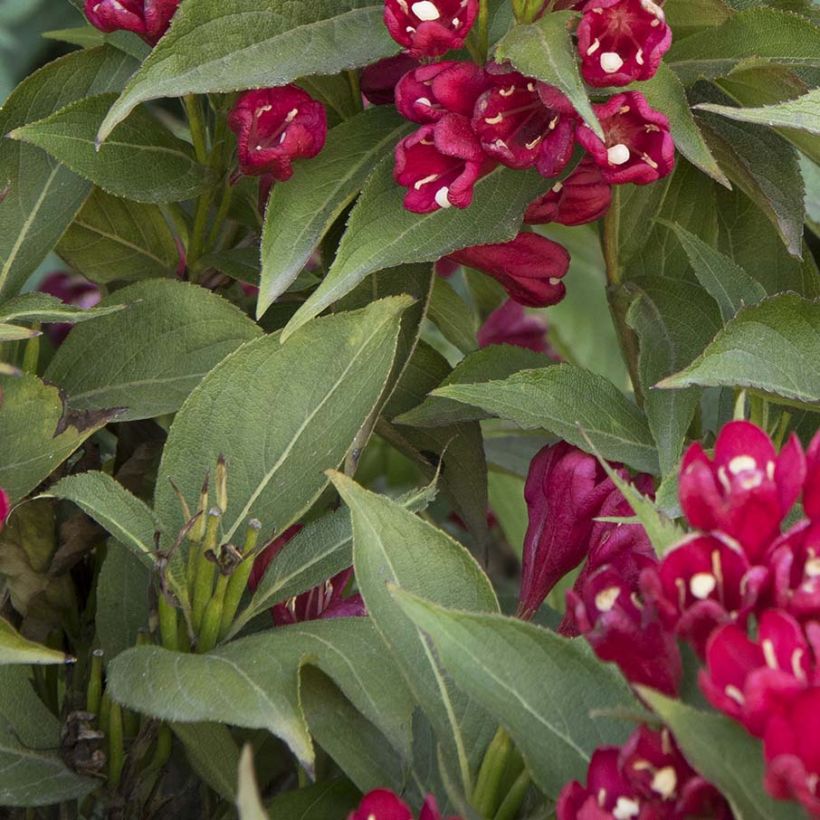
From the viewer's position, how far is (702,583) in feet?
1.49

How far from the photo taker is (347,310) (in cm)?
75

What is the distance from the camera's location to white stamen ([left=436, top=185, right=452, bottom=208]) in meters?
0.65

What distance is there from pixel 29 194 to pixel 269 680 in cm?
32

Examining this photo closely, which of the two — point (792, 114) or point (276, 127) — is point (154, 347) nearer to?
point (276, 127)

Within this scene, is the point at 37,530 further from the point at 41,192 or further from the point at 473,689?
the point at 473,689

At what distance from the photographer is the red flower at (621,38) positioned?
2.02ft

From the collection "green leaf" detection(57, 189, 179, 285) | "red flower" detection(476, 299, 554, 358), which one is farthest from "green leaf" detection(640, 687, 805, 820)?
"red flower" detection(476, 299, 554, 358)

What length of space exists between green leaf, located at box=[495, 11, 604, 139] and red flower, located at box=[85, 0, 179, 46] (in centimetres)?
17

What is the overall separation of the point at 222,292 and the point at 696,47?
300 millimetres

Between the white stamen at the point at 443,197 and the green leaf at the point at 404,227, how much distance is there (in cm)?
2

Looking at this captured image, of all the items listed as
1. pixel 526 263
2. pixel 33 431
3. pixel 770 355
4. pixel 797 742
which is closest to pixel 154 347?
pixel 33 431

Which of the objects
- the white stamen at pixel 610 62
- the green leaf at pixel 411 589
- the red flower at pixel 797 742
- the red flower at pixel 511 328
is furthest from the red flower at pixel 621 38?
the red flower at pixel 511 328

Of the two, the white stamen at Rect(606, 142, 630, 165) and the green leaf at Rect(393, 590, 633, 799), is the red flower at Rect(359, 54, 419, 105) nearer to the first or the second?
the white stamen at Rect(606, 142, 630, 165)

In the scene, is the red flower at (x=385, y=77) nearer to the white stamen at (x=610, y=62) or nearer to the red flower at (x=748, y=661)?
the white stamen at (x=610, y=62)
